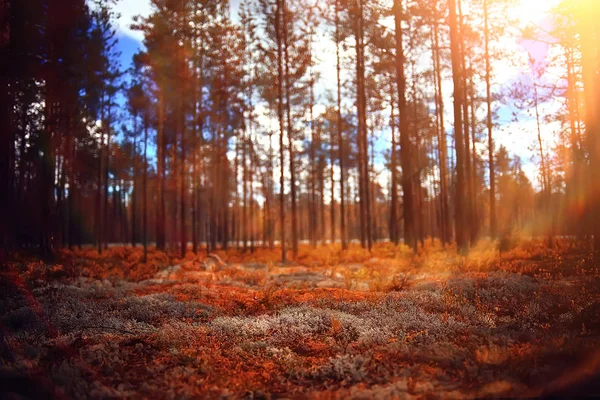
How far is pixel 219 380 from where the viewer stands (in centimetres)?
464

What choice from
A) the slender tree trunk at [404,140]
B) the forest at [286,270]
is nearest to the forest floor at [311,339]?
the forest at [286,270]

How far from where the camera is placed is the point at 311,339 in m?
6.25

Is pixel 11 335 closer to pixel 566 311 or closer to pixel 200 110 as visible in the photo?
pixel 566 311

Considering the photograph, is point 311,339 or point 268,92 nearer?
→ point 311,339

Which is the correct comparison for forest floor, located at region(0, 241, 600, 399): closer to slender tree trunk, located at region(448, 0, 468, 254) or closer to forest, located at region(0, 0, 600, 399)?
forest, located at region(0, 0, 600, 399)

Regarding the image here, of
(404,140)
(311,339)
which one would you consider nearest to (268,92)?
(404,140)

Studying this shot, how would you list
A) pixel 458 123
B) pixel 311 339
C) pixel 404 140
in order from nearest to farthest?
1. pixel 311 339
2. pixel 458 123
3. pixel 404 140

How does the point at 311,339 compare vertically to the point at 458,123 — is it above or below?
below

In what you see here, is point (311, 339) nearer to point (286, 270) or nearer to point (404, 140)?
point (286, 270)

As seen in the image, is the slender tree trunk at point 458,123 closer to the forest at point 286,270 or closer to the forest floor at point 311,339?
the forest at point 286,270

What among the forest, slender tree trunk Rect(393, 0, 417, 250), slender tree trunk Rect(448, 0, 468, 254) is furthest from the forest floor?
slender tree trunk Rect(393, 0, 417, 250)

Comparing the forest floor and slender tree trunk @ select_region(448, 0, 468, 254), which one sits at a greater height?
slender tree trunk @ select_region(448, 0, 468, 254)

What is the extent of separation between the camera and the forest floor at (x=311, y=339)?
439 cm

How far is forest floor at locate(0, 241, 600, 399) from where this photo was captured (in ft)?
14.4
